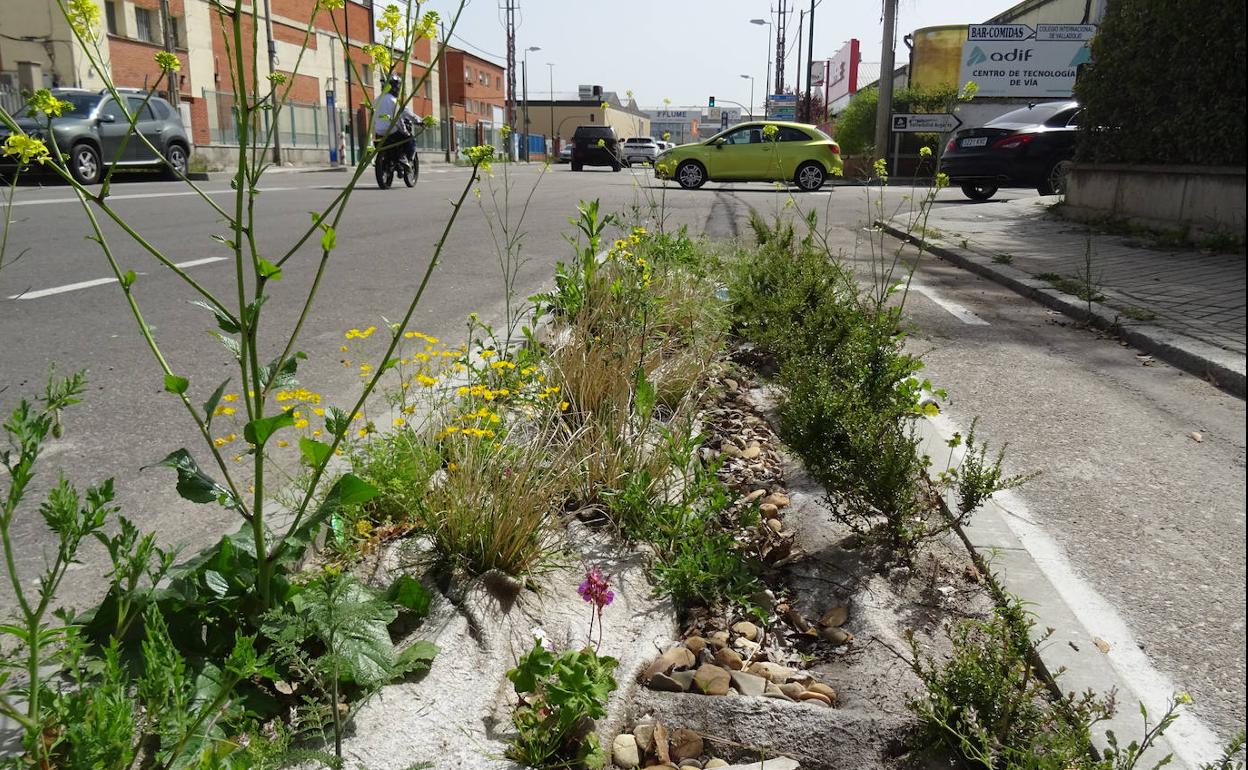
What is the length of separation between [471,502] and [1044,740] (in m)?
1.44

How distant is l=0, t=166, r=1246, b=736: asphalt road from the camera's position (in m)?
2.68

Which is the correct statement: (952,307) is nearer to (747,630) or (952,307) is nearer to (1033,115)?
(747,630)

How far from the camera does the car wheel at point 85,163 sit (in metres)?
17.7

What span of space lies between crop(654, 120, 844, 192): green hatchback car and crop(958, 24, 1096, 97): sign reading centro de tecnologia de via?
47.0ft

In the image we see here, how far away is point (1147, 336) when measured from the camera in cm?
568

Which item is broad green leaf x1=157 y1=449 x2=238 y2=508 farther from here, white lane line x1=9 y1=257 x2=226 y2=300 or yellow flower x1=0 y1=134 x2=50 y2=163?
white lane line x1=9 y1=257 x2=226 y2=300

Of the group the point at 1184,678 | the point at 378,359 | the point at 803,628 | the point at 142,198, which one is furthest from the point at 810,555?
the point at 142,198

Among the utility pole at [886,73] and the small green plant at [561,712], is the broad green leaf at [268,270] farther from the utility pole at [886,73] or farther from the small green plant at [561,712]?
the utility pole at [886,73]

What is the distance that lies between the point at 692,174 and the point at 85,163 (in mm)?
13109

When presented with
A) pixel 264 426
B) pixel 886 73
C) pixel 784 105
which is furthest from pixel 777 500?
pixel 784 105

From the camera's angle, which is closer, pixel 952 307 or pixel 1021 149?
pixel 952 307

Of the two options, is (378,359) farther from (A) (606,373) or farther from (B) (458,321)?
(A) (606,373)

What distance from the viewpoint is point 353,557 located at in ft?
7.91

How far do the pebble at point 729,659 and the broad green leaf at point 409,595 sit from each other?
0.75 m
